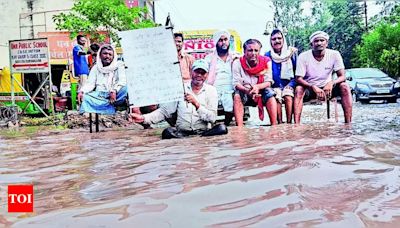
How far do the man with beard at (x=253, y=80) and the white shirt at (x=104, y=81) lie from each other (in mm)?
1569

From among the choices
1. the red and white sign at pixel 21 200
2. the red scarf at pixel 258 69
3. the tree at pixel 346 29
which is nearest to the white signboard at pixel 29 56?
the red scarf at pixel 258 69

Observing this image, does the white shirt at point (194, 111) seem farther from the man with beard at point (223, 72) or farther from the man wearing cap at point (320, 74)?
the man wearing cap at point (320, 74)

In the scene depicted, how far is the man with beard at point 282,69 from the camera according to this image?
23.2 ft

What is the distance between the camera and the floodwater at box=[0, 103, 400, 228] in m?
2.25

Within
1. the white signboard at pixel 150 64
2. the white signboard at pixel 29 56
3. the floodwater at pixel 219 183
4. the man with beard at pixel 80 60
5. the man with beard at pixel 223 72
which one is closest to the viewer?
the floodwater at pixel 219 183

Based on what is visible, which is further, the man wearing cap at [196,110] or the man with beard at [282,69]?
the man with beard at [282,69]

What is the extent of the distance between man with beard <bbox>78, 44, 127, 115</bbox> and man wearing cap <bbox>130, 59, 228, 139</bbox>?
1.44m

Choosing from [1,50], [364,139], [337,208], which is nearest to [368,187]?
[337,208]

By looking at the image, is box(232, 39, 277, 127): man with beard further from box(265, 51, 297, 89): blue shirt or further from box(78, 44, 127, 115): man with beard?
box(78, 44, 127, 115): man with beard

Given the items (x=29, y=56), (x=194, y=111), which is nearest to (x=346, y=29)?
(x=29, y=56)

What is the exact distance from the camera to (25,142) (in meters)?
6.58

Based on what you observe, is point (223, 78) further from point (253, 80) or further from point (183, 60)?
point (183, 60)

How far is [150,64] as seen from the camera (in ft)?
20.0

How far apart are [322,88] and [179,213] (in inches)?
197
